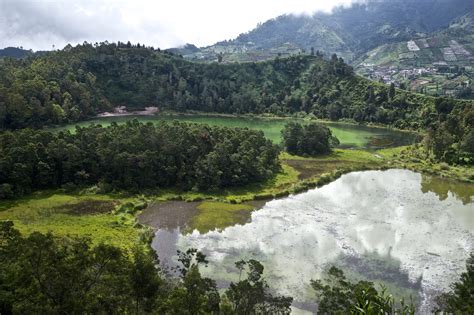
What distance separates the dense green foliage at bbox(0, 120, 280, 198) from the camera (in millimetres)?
67938

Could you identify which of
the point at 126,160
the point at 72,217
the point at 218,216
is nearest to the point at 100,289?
the point at 72,217

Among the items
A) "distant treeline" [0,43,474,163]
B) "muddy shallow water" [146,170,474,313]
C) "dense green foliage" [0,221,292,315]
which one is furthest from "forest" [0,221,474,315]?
"distant treeline" [0,43,474,163]

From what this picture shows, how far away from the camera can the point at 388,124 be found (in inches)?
6053

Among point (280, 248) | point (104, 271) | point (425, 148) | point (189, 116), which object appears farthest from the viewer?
point (189, 116)

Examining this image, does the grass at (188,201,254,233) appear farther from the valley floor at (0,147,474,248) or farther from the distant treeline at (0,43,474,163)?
the distant treeline at (0,43,474,163)

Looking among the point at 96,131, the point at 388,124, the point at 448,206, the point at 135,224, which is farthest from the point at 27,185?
the point at 388,124

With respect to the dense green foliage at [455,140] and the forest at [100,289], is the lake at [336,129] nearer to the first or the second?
the dense green foliage at [455,140]

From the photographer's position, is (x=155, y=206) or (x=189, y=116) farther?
(x=189, y=116)

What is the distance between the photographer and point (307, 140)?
A: 10262 cm

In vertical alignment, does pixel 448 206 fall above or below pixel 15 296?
below

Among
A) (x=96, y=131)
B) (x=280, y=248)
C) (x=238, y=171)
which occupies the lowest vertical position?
(x=280, y=248)

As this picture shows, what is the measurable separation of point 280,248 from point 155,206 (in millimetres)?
22582

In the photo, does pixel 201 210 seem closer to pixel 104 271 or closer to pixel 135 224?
pixel 135 224

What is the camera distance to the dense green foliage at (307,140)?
337ft
